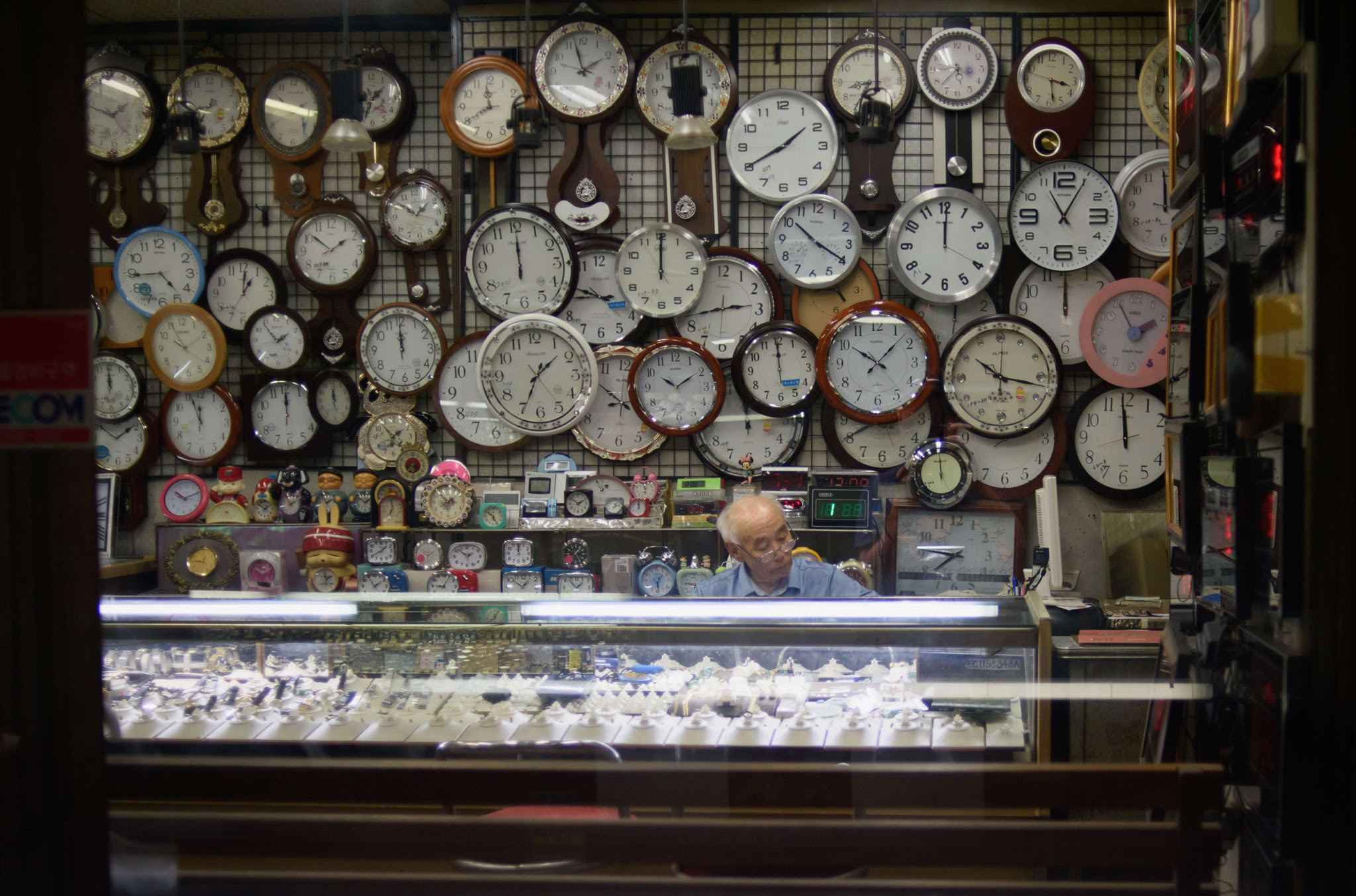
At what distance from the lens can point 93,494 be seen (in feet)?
5.31

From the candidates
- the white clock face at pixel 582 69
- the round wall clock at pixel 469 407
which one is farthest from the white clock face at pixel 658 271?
the round wall clock at pixel 469 407

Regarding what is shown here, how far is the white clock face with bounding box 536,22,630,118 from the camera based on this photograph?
4805 mm

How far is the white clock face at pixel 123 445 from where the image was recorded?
5.20 meters

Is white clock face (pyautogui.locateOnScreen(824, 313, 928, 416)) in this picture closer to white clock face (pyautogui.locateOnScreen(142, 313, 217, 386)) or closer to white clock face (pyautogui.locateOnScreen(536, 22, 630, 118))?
white clock face (pyautogui.locateOnScreen(536, 22, 630, 118))

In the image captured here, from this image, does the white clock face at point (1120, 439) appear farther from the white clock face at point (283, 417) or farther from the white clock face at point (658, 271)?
the white clock face at point (283, 417)

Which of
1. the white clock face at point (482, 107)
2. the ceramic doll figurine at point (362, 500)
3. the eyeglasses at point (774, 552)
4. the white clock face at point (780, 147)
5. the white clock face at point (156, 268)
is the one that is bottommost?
the eyeglasses at point (774, 552)

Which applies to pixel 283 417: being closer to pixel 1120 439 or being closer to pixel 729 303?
pixel 729 303

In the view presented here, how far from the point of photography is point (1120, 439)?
→ 4.79 m

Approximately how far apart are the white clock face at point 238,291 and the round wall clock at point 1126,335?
4.09 m

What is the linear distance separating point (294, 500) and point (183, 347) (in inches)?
40.3

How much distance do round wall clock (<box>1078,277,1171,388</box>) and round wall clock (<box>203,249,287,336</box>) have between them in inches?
159

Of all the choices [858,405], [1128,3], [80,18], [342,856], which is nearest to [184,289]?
[858,405]

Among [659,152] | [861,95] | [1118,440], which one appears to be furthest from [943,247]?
[659,152]

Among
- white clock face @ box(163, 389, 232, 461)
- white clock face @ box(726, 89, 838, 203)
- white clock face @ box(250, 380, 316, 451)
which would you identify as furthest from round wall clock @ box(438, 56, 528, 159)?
white clock face @ box(163, 389, 232, 461)
